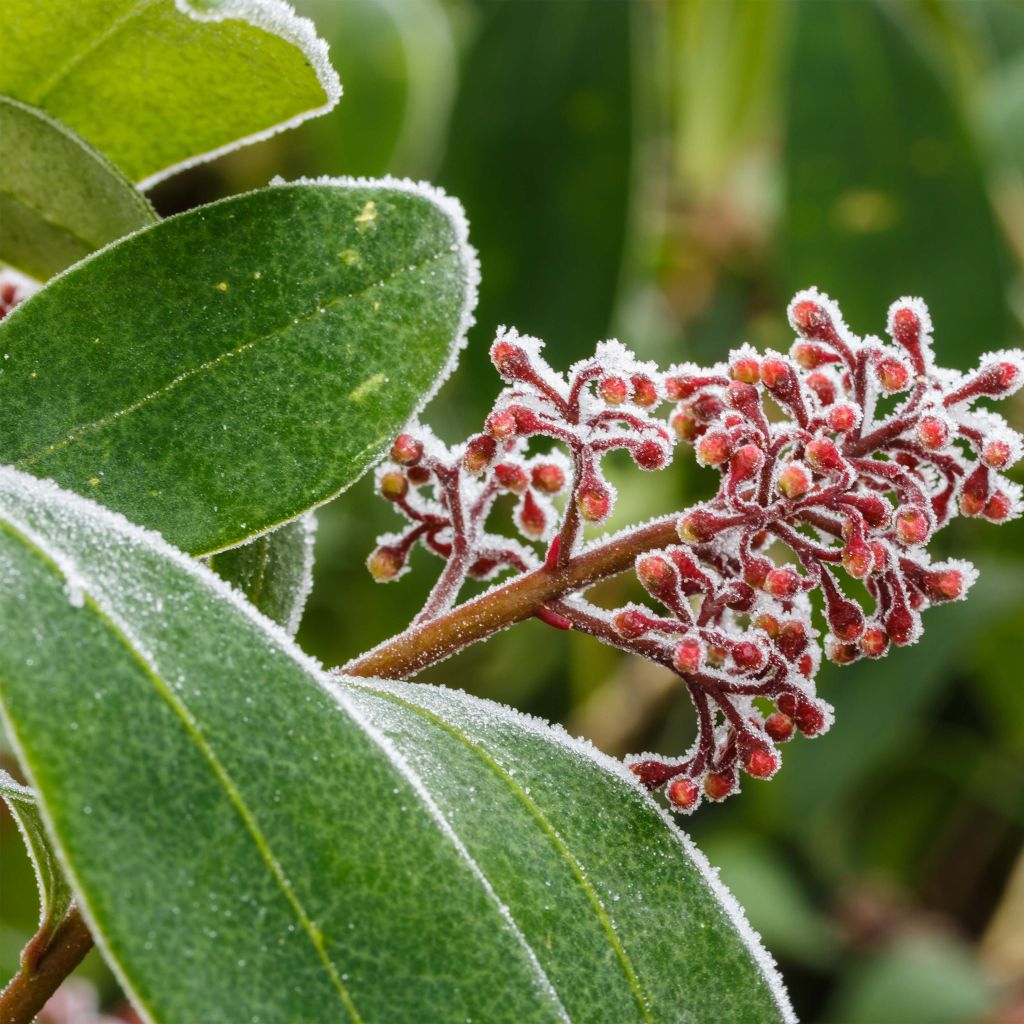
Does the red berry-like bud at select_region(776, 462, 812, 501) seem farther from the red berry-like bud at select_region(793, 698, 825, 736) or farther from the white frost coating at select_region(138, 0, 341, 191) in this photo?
the white frost coating at select_region(138, 0, 341, 191)

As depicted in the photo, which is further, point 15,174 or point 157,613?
point 15,174

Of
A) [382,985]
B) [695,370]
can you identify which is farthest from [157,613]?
[695,370]

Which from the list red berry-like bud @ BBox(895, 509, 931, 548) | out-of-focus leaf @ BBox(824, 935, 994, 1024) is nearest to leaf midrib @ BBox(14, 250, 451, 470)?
red berry-like bud @ BBox(895, 509, 931, 548)

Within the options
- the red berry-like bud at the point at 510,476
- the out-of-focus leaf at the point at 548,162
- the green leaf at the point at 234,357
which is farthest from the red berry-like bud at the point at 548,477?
the out-of-focus leaf at the point at 548,162

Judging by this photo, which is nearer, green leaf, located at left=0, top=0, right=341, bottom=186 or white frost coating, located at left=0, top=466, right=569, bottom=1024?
white frost coating, located at left=0, top=466, right=569, bottom=1024

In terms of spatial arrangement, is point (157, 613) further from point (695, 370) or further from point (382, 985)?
point (695, 370)

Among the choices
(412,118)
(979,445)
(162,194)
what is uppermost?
(412,118)

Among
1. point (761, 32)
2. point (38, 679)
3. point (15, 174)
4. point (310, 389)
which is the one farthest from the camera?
point (761, 32)
